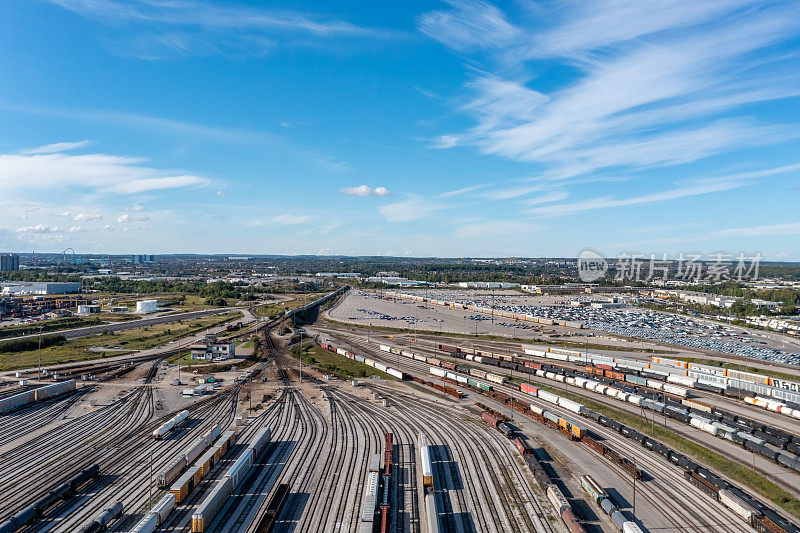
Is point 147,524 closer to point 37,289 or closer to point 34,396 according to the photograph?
point 34,396

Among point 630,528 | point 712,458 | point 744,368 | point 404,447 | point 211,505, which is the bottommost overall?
point 404,447

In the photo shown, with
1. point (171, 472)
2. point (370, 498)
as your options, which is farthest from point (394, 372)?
point (171, 472)

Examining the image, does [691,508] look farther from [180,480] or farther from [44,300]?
[44,300]

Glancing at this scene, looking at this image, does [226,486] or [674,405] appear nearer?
[226,486]

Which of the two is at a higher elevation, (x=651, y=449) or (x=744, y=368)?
(x=744, y=368)

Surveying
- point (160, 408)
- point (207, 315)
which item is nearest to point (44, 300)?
point (207, 315)
